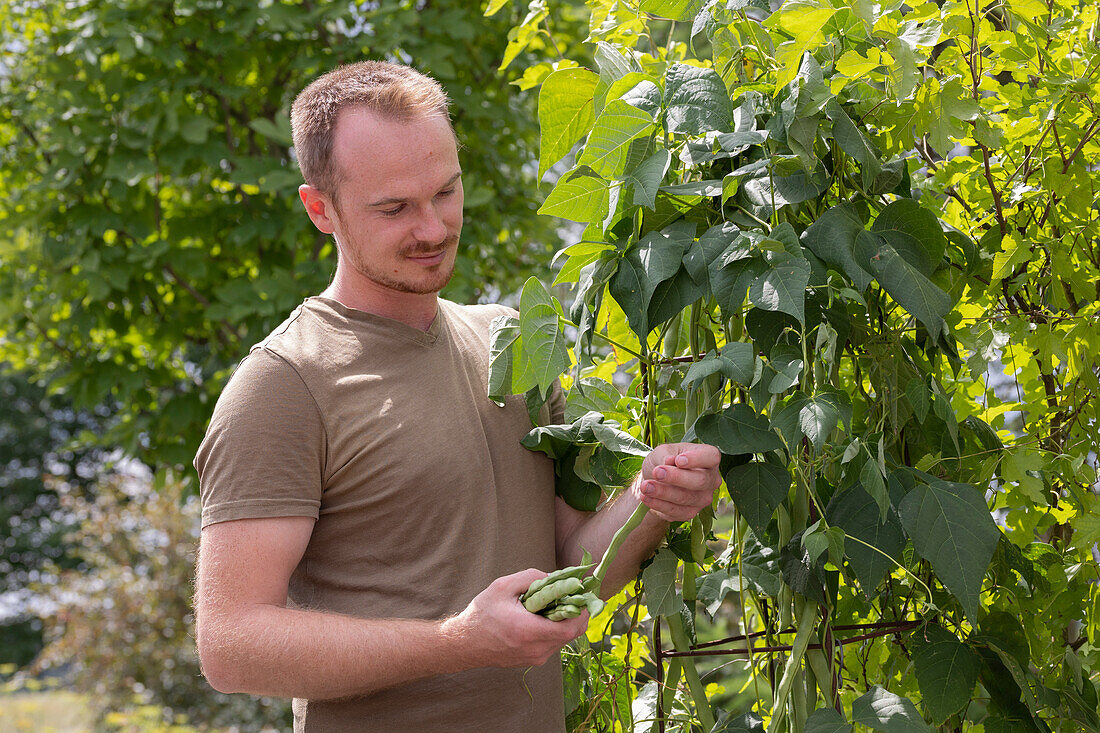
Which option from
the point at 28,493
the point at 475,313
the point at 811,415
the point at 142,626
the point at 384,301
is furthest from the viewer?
the point at 28,493

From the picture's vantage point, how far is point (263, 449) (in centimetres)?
144

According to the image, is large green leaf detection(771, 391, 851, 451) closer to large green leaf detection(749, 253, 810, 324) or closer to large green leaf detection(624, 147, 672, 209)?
large green leaf detection(749, 253, 810, 324)

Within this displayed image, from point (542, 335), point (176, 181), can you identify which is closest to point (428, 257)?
point (542, 335)

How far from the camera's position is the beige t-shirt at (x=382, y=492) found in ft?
4.80

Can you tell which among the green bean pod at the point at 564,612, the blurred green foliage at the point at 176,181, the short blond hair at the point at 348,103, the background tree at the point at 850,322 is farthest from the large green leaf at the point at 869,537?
the blurred green foliage at the point at 176,181

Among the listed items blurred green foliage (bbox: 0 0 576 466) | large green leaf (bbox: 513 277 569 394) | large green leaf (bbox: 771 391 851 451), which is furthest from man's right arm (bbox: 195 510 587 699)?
blurred green foliage (bbox: 0 0 576 466)

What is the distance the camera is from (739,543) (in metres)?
1.33

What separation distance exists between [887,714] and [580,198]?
0.71 metres

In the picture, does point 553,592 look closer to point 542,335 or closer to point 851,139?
point 542,335

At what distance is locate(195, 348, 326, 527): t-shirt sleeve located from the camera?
1430 millimetres

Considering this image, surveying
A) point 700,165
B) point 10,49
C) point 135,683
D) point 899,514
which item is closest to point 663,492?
point 899,514

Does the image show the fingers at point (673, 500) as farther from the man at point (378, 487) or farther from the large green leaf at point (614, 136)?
the large green leaf at point (614, 136)

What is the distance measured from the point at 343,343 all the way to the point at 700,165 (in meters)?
0.65

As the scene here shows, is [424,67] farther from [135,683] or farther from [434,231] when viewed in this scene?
[135,683]
